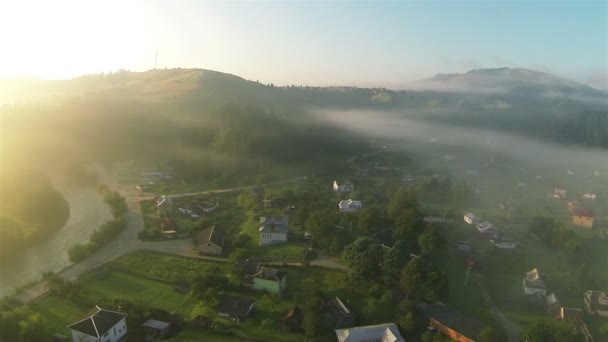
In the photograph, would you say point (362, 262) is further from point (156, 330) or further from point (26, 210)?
point (26, 210)

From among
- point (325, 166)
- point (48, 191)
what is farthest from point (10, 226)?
point (325, 166)

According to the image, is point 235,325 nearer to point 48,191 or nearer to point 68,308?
point 68,308

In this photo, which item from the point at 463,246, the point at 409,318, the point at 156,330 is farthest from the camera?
the point at 463,246

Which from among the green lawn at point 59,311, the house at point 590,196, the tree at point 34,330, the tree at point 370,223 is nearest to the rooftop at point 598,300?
the tree at point 370,223

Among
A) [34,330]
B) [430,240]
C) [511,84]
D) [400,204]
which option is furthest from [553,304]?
[511,84]

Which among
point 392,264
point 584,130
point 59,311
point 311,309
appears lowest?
point 59,311

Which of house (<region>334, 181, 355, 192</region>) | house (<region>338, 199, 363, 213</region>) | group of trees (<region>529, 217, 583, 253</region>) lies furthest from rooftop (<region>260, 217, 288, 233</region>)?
group of trees (<region>529, 217, 583, 253</region>)

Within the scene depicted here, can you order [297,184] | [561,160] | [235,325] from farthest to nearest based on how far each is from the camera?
1. [561,160]
2. [297,184]
3. [235,325]
